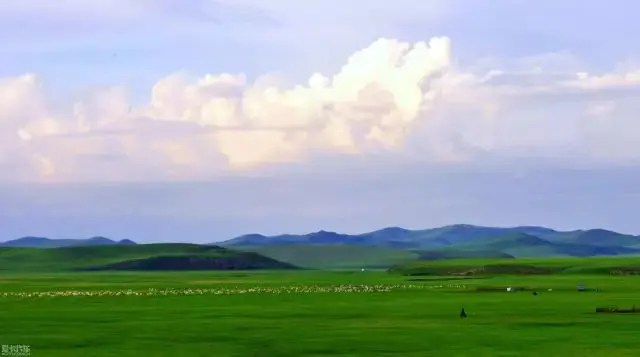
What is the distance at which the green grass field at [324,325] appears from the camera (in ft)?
163

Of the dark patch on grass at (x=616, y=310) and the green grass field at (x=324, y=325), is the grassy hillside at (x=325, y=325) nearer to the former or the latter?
the green grass field at (x=324, y=325)

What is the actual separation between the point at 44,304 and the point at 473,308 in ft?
110

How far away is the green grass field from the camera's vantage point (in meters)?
49.7

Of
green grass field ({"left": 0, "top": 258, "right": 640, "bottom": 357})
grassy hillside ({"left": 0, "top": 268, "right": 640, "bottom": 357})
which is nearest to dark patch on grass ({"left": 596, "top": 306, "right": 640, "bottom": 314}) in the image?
green grass field ({"left": 0, "top": 258, "right": 640, "bottom": 357})

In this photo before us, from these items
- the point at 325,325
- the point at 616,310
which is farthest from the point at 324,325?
the point at 616,310

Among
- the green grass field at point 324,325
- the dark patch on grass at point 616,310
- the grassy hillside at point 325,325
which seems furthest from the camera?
the dark patch on grass at point 616,310

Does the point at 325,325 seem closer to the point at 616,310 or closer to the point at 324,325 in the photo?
the point at 324,325

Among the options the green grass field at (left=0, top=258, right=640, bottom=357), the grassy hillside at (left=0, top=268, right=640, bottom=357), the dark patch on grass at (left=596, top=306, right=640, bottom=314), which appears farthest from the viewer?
the dark patch on grass at (left=596, top=306, right=640, bottom=314)

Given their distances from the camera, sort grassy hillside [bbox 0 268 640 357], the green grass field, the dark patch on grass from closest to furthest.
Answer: grassy hillside [bbox 0 268 640 357]
the green grass field
the dark patch on grass

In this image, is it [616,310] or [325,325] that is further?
[616,310]

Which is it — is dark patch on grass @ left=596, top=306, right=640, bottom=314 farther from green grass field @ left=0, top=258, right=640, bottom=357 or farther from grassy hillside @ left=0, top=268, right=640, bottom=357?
grassy hillside @ left=0, top=268, right=640, bottom=357

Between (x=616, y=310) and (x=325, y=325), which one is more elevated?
(x=616, y=310)

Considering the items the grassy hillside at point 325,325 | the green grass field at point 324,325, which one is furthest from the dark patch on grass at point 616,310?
the grassy hillside at point 325,325

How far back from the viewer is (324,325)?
61594 millimetres
